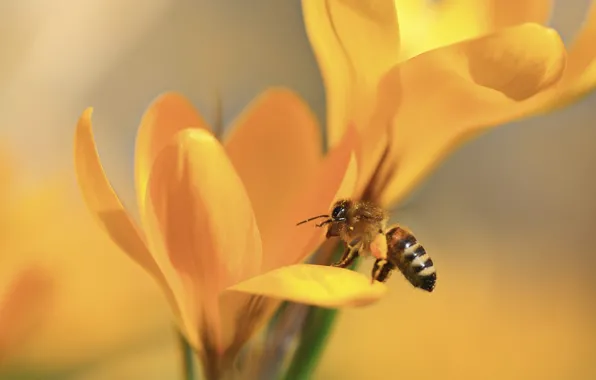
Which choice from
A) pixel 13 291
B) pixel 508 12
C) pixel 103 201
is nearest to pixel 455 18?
pixel 508 12

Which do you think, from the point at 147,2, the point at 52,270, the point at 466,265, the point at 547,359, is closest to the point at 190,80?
the point at 147,2

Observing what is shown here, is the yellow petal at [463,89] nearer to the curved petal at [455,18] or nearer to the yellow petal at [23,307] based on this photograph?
the curved petal at [455,18]

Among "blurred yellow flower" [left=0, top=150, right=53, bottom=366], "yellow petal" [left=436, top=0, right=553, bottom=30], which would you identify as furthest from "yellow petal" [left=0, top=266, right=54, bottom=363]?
Answer: "yellow petal" [left=436, top=0, right=553, bottom=30]

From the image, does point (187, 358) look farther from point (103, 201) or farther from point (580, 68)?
point (580, 68)

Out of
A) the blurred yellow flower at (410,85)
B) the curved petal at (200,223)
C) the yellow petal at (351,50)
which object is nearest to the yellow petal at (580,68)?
the blurred yellow flower at (410,85)

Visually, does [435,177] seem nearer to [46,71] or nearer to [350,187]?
[350,187]

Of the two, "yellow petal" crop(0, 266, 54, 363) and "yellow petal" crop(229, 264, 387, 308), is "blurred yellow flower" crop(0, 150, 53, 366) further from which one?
"yellow petal" crop(229, 264, 387, 308)
